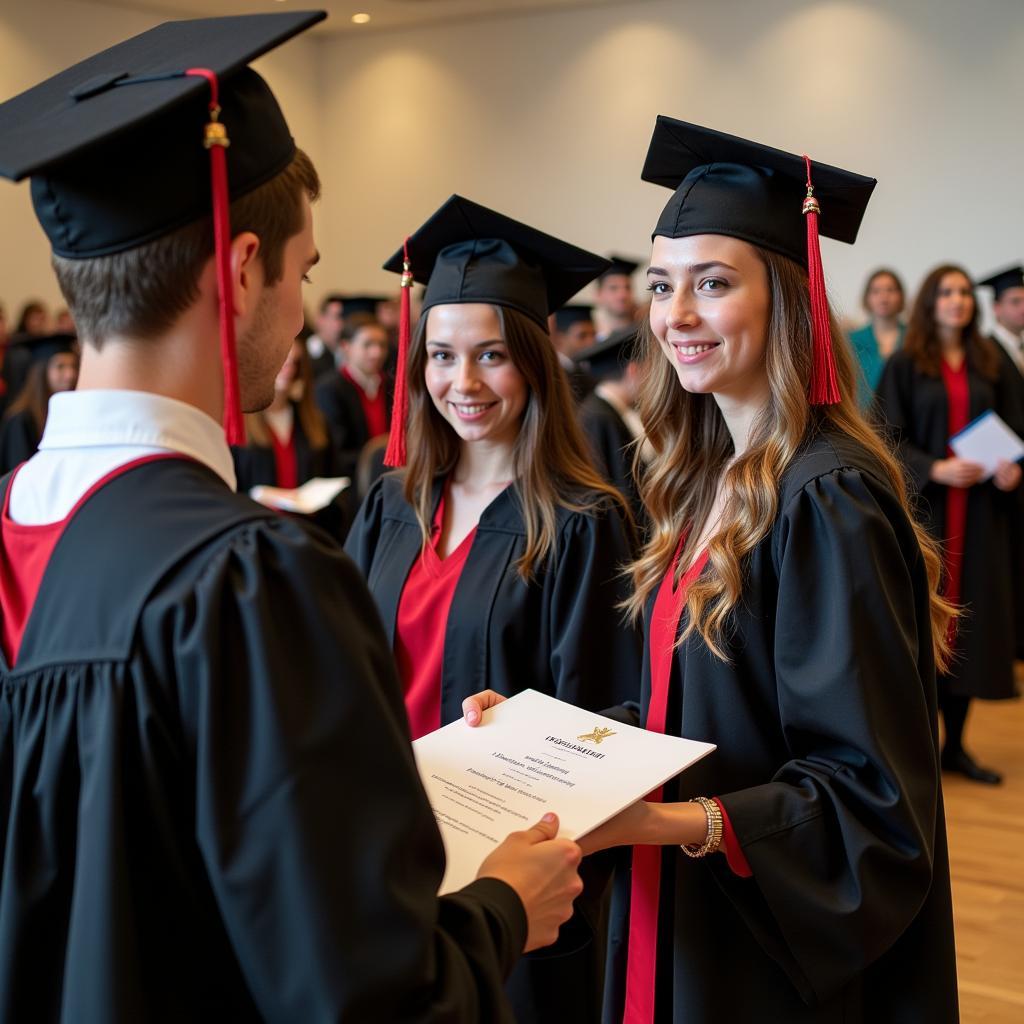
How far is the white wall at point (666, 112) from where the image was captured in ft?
32.5

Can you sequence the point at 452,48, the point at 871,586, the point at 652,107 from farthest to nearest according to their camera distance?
the point at 452,48 → the point at 652,107 → the point at 871,586

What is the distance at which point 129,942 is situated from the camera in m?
0.94

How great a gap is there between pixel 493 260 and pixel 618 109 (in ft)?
31.1

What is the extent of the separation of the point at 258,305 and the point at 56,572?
12.7 inches

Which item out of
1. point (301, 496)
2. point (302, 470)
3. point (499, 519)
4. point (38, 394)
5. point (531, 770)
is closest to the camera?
point (531, 770)

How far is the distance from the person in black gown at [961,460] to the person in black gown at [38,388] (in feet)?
13.7

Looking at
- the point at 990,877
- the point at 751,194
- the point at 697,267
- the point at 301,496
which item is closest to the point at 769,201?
the point at 751,194

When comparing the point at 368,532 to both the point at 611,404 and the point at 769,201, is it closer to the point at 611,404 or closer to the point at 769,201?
the point at 769,201

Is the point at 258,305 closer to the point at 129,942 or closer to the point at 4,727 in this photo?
the point at 4,727

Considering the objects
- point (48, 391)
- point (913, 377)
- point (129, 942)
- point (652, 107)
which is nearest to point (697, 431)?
point (129, 942)

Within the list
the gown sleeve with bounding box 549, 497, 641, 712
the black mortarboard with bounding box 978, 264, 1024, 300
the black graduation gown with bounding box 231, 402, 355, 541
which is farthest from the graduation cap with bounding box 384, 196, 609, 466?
the black mortarboard with bounding box 978, 264, 1024, 300

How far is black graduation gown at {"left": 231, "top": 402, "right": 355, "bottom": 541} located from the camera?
561 cm

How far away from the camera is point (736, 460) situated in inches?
70.2

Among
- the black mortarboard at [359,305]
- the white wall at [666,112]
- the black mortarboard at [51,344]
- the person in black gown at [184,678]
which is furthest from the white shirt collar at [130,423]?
the white wall at [666,112]
